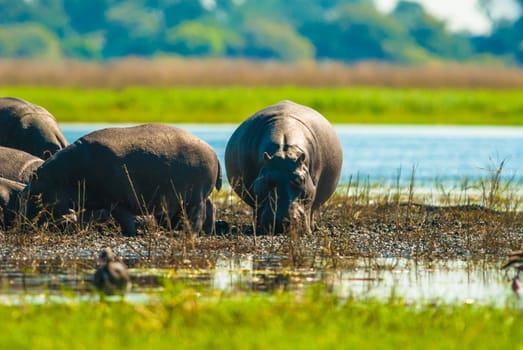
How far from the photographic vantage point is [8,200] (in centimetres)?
1175

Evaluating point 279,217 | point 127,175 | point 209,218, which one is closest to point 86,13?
point 209,218

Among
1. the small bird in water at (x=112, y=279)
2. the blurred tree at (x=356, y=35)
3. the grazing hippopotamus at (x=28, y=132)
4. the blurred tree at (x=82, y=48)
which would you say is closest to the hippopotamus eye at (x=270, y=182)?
the small bird in water at (x=112, y=279)

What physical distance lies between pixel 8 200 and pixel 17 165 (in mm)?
1036

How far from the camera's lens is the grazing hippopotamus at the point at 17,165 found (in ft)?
41.1

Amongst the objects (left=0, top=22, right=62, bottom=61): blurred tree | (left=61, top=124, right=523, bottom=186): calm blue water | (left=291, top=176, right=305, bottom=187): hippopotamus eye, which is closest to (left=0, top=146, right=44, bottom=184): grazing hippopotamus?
(left=291, top=176, right=305, bottom=187): hippopotamus eye

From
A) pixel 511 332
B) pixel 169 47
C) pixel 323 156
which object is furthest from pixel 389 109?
pixel 169 47

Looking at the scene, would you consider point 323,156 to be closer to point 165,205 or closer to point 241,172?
point 241,172

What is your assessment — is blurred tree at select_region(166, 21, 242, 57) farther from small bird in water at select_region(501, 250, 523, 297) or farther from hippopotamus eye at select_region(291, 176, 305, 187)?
small bird in water at select_region(501, 250, 523, 297)

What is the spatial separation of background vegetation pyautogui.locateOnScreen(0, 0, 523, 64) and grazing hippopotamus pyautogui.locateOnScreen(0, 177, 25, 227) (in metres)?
106

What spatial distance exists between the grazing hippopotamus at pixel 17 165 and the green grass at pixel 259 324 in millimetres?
4952

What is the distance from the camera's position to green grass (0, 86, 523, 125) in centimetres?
4028

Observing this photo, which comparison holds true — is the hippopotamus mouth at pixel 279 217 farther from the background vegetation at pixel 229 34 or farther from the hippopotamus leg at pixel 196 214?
the background vegetation at pixel 229 34

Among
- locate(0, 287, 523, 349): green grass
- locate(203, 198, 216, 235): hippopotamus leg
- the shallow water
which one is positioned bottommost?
locate(0, 287, 523, 349): green grass

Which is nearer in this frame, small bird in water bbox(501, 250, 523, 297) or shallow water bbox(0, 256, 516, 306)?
shallow water bbox(0, 256, 516, 306)
